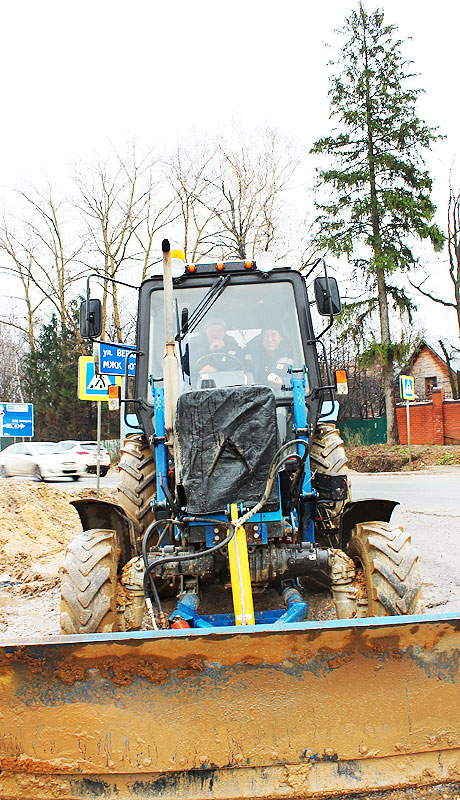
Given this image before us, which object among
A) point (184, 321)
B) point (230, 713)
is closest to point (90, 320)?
point (184, 321)

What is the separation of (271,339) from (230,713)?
112 inches

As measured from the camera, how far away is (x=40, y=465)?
20953 mm

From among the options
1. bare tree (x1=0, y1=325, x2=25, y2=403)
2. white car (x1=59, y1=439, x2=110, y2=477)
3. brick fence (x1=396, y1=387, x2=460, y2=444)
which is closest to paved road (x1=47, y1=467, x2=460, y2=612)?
white car (x1=59, y1=439, x2=110, y2=477)

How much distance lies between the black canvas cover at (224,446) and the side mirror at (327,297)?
4.20 feet

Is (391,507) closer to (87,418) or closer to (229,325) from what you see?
(229,325)

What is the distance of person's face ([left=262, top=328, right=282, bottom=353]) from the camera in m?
4.73

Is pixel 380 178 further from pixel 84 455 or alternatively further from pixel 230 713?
pixel 230 713

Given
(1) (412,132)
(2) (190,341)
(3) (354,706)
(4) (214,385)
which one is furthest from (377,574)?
(1) (412,132)

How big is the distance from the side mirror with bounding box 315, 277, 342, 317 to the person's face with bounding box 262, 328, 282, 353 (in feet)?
1.27

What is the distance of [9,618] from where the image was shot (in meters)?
5.64

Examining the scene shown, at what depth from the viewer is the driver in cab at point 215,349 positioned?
15.1ft

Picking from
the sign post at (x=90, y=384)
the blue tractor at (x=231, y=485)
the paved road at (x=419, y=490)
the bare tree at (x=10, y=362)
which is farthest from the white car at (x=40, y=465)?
the bare tree at (x=10, y=362)

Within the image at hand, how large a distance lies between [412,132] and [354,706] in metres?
28.6

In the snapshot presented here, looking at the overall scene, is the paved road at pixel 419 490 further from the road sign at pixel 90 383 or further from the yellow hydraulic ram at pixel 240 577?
the yellow hydraulic ram at pixel 240 577
